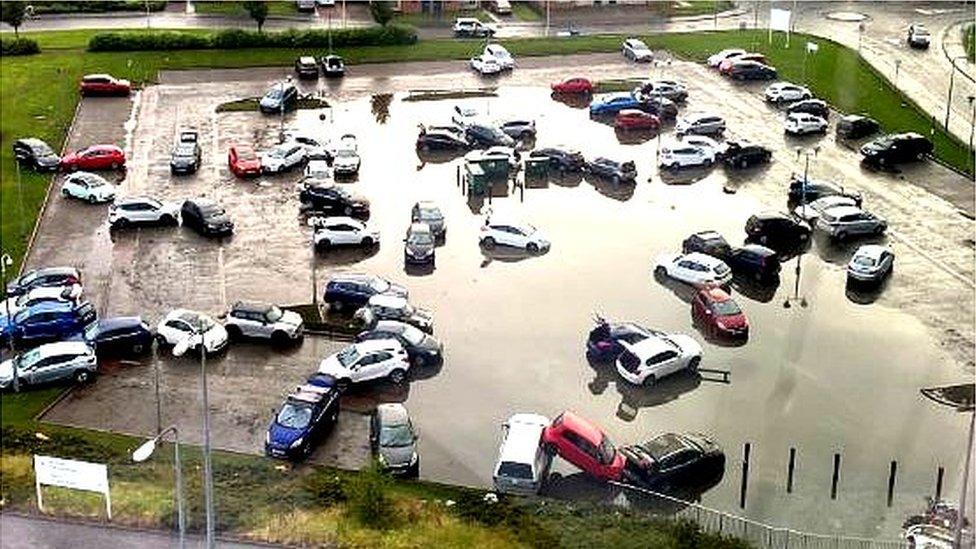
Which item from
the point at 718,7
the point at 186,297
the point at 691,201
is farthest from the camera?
the point at 718,7

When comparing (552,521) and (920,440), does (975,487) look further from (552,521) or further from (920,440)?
(552,521)

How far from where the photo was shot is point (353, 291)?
1479 cm

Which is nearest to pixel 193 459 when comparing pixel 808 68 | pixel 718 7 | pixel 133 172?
pixel 133 172

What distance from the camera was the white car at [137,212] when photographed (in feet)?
55.7

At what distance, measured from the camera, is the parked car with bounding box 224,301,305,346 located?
553 inches

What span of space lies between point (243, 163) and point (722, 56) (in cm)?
974

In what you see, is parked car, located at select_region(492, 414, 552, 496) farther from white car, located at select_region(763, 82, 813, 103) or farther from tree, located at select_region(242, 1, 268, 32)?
tree, located at select_region(242, 1, 268, 32)

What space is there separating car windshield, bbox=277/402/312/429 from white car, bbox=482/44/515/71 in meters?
12.9

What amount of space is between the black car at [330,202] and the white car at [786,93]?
8091 millimetres

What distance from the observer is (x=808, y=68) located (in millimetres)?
24156

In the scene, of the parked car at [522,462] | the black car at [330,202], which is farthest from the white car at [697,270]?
the black car at [330,202]

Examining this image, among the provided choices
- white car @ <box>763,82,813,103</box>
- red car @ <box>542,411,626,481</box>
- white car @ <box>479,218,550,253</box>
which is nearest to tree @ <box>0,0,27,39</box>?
white car @ <box>479,218,550,253</box>

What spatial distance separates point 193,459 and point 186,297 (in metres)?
3.77

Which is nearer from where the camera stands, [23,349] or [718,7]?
[23,349]
